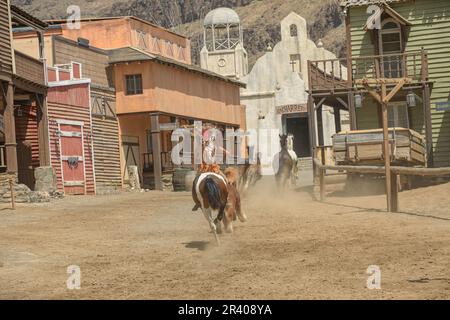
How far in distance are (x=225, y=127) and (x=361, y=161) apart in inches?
1101

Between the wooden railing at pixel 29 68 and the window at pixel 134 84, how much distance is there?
33.2 ft

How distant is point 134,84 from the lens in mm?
42906

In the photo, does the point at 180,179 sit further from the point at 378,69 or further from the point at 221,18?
the point at 221,18

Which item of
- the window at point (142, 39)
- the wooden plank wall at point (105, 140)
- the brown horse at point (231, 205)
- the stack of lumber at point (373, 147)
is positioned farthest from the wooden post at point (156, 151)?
the brown horse at point (231, 205)

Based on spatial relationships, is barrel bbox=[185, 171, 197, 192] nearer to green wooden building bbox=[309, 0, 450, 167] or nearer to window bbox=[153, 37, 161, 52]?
green wooden building bbox=[309, 0, 450, 167]

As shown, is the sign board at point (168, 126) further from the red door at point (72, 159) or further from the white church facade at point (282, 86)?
the white church facade at point (282, 86)

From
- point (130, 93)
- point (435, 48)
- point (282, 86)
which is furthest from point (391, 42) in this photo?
point (282, 86)

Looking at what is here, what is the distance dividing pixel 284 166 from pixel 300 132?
3791cm

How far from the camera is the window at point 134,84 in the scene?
1688 inches

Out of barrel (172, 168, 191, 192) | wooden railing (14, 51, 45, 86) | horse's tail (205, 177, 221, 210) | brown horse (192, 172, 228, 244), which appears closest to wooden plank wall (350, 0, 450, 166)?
barrel (172, 168, 191, 192)

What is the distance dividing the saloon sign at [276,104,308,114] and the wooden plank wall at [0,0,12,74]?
33.7 meters

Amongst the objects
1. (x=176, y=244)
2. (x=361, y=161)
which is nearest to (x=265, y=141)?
(x=361, y=161)

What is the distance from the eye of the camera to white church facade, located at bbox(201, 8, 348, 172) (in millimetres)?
61844
